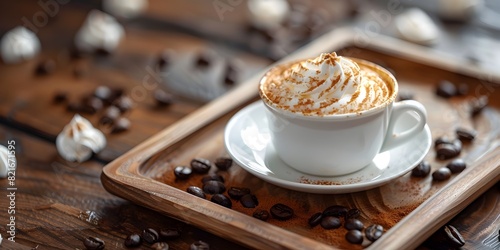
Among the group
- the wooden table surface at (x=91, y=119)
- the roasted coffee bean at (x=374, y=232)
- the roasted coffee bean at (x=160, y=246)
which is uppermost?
the roasted coffee bean at (x=374, y=232)

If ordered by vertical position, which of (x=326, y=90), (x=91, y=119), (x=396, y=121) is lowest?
(x=91, y=119)

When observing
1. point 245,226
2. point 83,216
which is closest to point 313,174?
point 245,226

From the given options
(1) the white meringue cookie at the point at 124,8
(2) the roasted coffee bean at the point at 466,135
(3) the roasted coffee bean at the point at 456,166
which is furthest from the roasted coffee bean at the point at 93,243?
(1) the white meringue cookie at the point at 124,8

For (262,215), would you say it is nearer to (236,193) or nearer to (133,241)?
(236,193)

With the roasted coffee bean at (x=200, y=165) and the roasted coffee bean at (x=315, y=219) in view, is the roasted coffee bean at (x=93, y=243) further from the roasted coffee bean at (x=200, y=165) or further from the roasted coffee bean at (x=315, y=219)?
the roasted coffee bean at (x=315, y=219)

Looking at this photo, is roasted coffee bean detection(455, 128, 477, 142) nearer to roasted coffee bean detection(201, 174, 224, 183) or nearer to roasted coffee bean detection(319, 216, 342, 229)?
roasted coffee bean detection(319, 216, 342, 229)

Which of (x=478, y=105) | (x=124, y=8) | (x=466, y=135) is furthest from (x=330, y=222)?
(x=124, y=8)

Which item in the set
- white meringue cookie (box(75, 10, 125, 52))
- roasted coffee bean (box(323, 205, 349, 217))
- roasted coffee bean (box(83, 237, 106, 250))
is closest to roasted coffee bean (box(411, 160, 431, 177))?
roasted coffee bean (box(323, 205, 349, 217))
